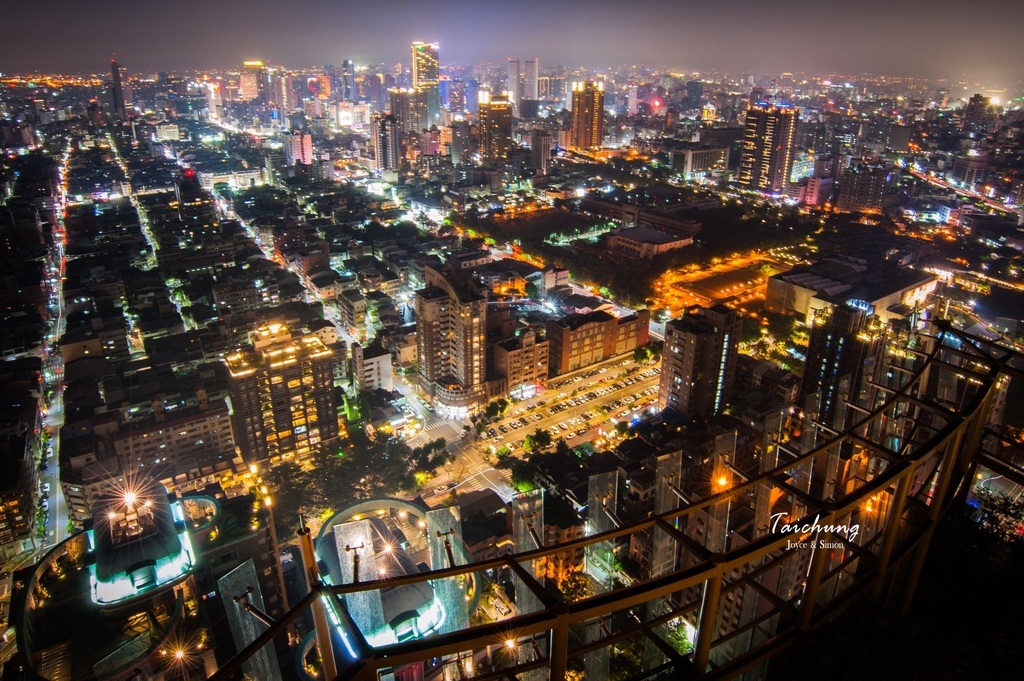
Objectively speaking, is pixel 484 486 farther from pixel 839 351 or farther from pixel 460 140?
pixel 460 140

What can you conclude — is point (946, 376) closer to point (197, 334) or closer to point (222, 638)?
point (222, 638)

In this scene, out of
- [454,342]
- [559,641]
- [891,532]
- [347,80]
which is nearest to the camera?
[559,641]

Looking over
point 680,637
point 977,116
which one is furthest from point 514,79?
point 680,637

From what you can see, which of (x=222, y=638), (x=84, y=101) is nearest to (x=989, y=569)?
(x=222, y=638)

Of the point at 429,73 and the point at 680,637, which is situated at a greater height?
the point at 429,73

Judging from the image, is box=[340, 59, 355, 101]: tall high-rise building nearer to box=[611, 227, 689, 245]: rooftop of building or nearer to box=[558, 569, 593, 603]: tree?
box=[611, 227, 689, 245]: rooftop of building

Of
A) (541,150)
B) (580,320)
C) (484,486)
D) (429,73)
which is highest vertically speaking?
(429,73)

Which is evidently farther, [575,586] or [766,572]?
[575,586]
